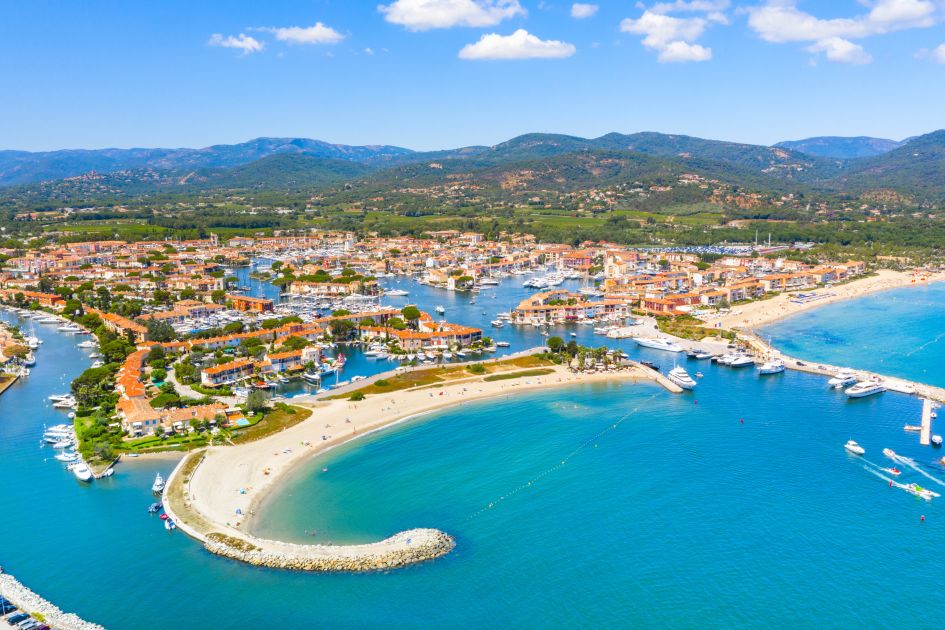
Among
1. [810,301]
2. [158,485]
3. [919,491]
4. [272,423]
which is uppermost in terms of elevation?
[810,301]

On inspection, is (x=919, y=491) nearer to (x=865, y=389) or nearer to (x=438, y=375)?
(x=865, y=389)

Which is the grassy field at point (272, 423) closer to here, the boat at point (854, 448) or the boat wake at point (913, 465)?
the boat at point (854, 448)

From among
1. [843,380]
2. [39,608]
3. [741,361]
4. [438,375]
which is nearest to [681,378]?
[741,361]

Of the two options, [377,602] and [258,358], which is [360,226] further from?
[377,602]

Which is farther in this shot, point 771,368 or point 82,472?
point 771,368

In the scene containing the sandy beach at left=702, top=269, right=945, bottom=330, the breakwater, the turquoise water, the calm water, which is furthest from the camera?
the sandy beach at left=702, top=269, right=945, bottom=330

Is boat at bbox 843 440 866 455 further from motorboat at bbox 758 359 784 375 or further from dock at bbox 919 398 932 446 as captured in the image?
motorboat at bbox 758 359 784 375

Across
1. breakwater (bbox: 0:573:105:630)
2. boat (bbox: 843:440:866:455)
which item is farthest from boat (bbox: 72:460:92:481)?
boat (bbox: 843:440:866:455)
